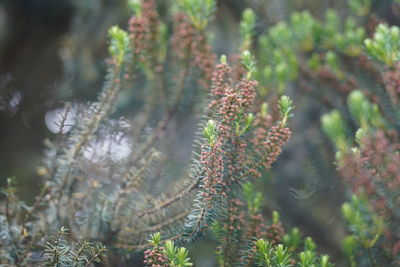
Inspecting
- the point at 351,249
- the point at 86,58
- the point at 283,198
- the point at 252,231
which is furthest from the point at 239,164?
the point at 86,58

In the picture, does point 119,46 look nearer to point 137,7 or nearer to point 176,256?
point 137,7

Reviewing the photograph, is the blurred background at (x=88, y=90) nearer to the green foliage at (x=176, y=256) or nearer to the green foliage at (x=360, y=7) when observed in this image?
the green foliage at (x=360, y=7)

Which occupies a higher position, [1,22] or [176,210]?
[1,22]

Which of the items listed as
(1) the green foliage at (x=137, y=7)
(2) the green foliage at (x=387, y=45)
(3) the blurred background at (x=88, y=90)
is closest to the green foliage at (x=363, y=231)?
(3) the blurred background at (x=88, y=90)

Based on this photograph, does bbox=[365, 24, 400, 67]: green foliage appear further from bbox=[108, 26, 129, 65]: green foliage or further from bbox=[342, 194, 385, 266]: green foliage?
bbox=[108, 26, 129, 65]: green foliage

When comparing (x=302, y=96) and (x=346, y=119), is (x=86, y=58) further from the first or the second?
(x=346, y=119)

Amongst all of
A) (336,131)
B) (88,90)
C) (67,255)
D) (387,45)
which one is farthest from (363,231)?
(88,90)

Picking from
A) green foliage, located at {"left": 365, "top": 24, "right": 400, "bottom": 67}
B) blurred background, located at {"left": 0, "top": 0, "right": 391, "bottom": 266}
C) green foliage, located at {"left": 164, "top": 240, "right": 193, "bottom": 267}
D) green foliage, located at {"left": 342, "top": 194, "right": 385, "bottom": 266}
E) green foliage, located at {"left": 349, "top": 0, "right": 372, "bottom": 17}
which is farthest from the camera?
green foliage, located at {"left": 349, "top": 0, "right": 372, "bottom": 17}

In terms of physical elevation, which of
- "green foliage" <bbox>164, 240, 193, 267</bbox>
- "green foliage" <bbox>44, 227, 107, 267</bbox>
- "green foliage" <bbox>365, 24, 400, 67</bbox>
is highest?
"green foliage" <bbox>365, 24, 400, 67</bbox>

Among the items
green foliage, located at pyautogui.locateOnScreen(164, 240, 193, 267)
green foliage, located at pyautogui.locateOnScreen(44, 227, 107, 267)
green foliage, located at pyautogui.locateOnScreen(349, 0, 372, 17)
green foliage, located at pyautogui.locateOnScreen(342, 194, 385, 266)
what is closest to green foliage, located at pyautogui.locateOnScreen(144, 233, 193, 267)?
green foliage, located at pyautogui.locateOnScreen(164, 240, 193, 267)
